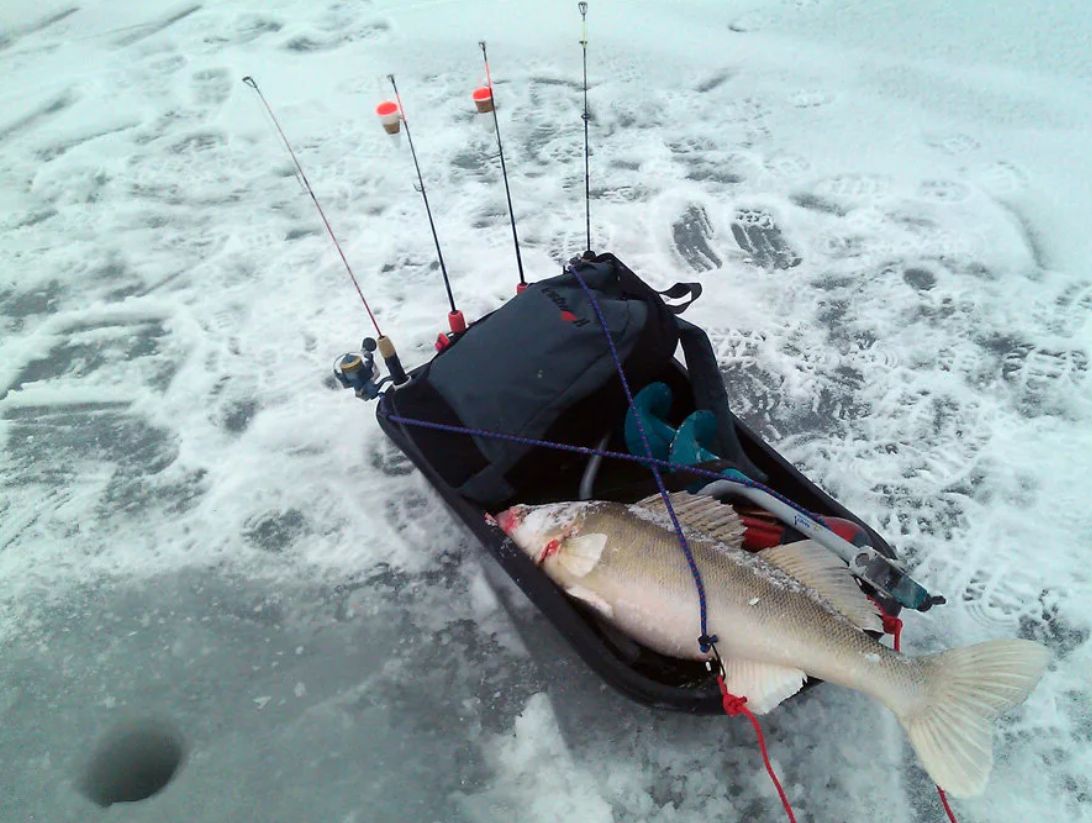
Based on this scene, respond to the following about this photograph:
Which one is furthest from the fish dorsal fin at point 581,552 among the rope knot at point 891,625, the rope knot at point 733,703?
the rope knot at point 891,625

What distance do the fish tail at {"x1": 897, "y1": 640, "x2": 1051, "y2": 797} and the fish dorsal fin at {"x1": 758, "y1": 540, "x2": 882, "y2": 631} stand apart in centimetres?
21

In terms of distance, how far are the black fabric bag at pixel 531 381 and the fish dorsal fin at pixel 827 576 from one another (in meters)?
0.38

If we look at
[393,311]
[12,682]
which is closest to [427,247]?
[393,311]

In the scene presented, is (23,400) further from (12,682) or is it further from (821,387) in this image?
(821,387)

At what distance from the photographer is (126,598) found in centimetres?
233

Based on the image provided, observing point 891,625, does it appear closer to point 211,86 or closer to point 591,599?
point 591,599

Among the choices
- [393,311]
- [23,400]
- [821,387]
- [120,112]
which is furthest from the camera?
[120,112]

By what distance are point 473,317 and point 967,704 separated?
2.43 metres

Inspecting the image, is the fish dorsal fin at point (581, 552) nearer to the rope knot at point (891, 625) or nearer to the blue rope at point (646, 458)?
the blue rope at point (646, 458)

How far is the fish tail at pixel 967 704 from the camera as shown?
1401mm

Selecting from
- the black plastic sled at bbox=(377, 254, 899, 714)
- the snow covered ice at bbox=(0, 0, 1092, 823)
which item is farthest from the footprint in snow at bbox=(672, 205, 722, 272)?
the black plastic sled at bbox=(377, 254, 899, 714)

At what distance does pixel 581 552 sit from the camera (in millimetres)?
1911

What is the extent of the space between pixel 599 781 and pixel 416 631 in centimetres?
72

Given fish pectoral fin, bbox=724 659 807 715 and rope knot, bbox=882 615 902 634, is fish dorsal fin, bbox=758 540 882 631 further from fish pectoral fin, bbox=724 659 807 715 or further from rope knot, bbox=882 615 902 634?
fish pectoral fin, bbox=724 659 807 715
